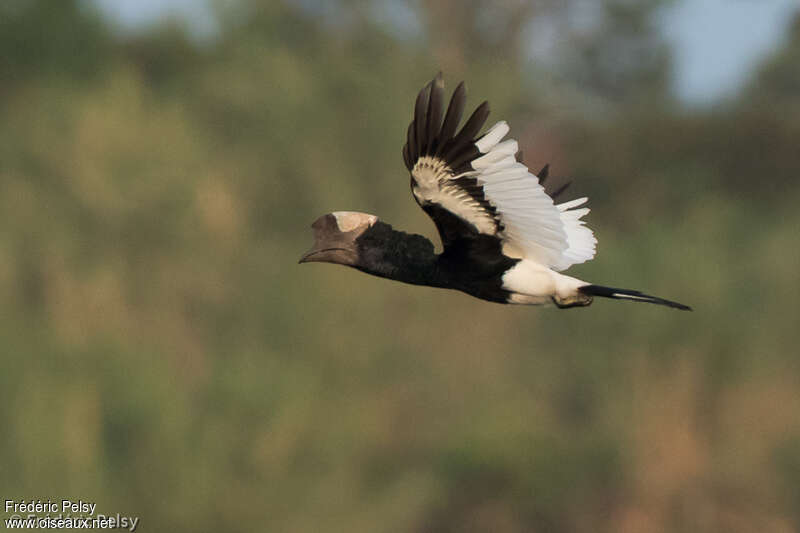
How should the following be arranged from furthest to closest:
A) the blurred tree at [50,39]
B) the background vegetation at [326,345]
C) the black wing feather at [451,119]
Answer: the blurred tree at [50,39] < the background vegetation at [326,345] < the black wing feather at [451,119]

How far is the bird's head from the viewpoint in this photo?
6426mm

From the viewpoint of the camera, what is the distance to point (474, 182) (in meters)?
5.95

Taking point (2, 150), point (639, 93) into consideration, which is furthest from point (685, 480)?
point (639, 93)

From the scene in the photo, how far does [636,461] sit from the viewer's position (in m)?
16.4

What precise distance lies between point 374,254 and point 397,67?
15926 mm

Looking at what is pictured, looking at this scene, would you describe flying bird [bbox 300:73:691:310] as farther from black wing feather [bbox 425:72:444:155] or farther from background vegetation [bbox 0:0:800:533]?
background vegetation [bbox 0:0:800:533]

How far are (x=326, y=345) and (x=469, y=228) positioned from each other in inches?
415

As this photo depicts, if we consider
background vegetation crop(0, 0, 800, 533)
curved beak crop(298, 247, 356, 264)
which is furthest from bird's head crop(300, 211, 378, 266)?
background vegetation crop(0, 0, 800, 533)

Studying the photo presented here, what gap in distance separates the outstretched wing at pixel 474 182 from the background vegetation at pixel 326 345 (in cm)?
849

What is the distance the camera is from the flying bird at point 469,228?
19.2ft

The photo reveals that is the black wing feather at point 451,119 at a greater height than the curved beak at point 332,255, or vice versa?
the black wing feather at point 451,119

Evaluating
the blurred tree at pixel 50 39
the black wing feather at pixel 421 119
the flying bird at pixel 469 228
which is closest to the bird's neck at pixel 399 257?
the flying bird at pixel 469 228

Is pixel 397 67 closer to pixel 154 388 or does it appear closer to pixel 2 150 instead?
pixel 2 150

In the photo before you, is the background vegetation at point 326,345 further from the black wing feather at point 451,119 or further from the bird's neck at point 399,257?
the black wing feather at point 451,119
